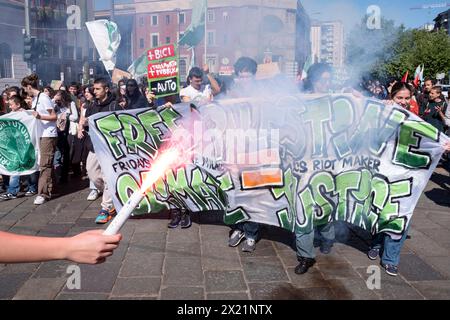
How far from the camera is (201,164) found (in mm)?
4285

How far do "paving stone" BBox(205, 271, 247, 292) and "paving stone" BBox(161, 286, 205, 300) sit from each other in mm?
88

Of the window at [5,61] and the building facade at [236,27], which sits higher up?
the window at [5,61]

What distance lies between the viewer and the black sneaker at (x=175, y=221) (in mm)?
4707

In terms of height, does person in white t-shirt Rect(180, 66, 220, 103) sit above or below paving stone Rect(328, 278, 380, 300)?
above

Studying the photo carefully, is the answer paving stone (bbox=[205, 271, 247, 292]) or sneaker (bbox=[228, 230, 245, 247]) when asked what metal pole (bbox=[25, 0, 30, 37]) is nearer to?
sneaker (bbox=[228, 230, 245, 247])

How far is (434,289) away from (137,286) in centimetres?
225

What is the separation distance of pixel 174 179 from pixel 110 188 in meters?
0.73

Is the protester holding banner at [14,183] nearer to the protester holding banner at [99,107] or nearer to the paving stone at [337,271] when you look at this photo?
the protester holding banner at [99,107]

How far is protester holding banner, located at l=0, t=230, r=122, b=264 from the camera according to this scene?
4.37 ft

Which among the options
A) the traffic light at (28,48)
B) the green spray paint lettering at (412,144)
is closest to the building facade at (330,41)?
the green spray paint lettering at (412,144)

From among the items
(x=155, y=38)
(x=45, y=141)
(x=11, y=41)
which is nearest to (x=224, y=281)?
(x=45, y=141)

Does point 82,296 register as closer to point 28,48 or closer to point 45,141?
point 45,141

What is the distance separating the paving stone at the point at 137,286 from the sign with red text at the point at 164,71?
2.35m

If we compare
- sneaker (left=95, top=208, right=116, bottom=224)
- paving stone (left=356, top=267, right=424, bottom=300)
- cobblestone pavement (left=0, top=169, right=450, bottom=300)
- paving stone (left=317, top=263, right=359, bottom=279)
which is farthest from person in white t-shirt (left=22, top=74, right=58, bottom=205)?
paving stone (left=356, top=267, right=424, bottom=300)
